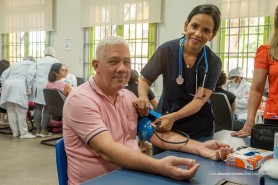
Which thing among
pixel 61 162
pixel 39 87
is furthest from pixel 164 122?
pixel 39 87

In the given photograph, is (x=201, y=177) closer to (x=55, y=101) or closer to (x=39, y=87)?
(x=55, y=101)

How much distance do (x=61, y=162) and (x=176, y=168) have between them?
51 cm

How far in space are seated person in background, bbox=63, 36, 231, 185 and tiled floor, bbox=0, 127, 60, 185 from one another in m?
1.80

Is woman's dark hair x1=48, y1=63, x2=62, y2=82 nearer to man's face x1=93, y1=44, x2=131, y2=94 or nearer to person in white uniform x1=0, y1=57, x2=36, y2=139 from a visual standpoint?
person in white uniform x1=0, y1=57, x2=36, y2=139

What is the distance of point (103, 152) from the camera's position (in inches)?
45.8

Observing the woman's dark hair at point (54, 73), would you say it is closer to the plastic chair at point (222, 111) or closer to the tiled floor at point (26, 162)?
the tiled floor at point (26, 162)

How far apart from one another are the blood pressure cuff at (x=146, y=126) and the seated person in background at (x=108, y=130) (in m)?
0.04

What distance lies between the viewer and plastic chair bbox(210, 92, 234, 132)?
3148 millimetres

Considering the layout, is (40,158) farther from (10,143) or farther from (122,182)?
(122,182)

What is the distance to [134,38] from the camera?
18.2 ft

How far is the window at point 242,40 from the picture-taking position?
4547 millimetres

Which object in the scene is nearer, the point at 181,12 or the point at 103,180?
the point at 103,180

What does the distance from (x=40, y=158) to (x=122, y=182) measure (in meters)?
2.93

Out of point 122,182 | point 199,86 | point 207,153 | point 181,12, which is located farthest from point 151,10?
point 122,182
